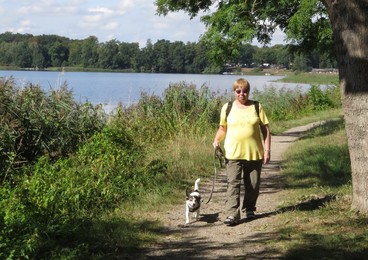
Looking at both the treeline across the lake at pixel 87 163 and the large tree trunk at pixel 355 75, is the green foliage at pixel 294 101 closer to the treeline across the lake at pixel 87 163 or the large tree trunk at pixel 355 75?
the treeline across the lake at pixel 87 163

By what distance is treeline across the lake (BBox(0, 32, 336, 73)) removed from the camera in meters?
23.3

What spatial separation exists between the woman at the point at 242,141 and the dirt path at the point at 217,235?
0.34 m

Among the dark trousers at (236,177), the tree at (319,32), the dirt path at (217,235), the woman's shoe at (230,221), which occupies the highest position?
the tree at (319,32)

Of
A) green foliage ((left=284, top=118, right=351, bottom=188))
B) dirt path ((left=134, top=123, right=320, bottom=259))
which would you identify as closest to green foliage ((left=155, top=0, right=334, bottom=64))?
green foliage ((left=284, top=118, right=351, bottom=188))

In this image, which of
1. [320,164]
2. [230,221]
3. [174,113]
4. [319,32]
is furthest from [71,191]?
[319,32]

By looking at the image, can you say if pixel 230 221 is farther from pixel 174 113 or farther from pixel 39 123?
pixel 174 113

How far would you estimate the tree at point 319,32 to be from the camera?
275 inches

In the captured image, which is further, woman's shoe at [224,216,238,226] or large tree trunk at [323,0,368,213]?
woman's shoe at [224,216,238,226]

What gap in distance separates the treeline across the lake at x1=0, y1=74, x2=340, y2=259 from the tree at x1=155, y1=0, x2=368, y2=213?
7.05 ft

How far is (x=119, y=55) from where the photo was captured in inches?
1761

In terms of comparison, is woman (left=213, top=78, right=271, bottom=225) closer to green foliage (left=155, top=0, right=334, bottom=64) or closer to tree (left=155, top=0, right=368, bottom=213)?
tree (left=155, top=0, right=368, bottom=213)

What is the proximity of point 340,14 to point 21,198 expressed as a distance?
4.60 m

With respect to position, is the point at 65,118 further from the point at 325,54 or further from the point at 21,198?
the point at 325,54

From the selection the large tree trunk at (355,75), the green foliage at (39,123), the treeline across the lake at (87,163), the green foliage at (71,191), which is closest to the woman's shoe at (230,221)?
the treeline across the lake at (87,163)
